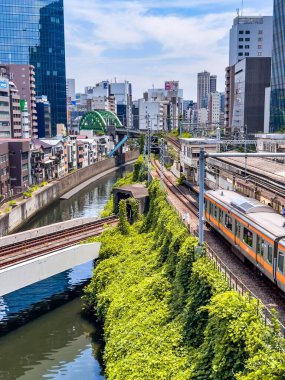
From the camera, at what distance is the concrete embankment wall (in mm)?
40256

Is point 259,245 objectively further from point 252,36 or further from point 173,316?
point 252,36

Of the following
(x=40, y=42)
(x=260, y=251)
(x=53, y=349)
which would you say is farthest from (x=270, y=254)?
(x=40, y=42)

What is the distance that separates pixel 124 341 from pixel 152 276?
4.85 metres

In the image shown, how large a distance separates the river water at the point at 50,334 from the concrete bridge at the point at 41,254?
5.48 ft

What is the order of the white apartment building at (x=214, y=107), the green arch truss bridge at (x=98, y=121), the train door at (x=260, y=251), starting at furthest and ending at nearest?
the white apartment building at (x=214, y=107), the green arch truss bridge at (x=98, y=121), the train door at (x=260, y=251)

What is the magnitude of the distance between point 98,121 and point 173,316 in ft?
346

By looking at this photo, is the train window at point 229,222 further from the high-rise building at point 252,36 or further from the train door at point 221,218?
the high-rise building at point 252,36

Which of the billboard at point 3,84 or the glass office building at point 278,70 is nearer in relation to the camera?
the glass office building at point 278,70

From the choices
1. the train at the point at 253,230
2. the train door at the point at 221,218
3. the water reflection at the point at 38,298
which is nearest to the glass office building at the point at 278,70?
the water reflection at the point at 38,298

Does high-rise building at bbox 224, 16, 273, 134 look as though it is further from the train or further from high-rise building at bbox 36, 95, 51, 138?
the train

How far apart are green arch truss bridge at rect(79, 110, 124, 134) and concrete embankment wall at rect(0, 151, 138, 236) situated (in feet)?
72.9

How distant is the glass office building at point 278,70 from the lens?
182 feet

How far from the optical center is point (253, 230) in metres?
16.3

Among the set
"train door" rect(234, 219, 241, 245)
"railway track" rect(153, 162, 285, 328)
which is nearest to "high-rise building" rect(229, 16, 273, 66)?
"railway track" rect(153, 162, 285, 328)
